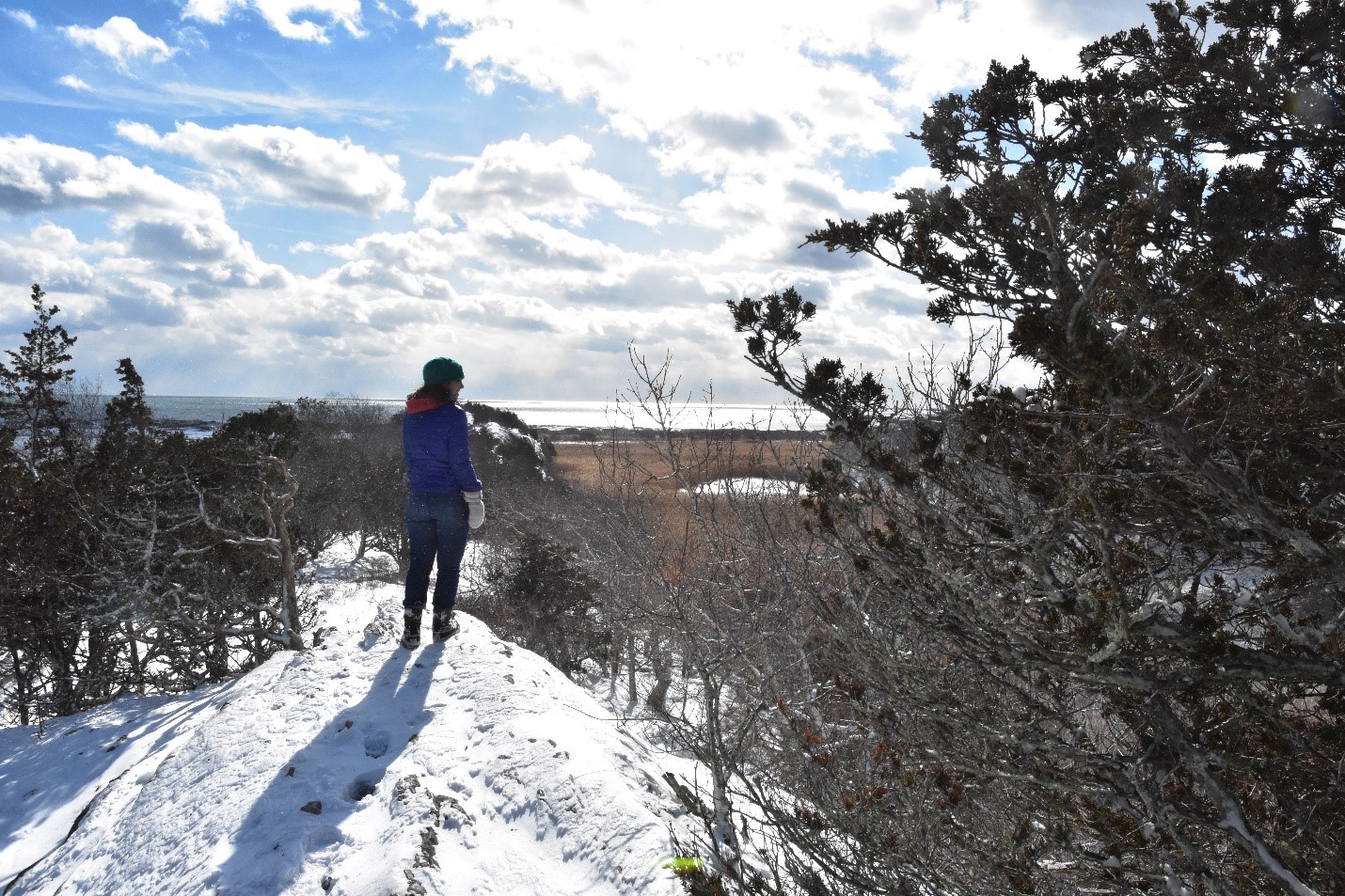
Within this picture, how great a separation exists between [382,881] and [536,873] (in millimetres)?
723

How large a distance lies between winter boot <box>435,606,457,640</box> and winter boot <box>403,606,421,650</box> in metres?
0.17

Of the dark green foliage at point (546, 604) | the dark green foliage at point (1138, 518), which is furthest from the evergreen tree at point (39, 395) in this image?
the dark green foliage at point (1138, 518)

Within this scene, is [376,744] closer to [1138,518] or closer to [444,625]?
[444,625]

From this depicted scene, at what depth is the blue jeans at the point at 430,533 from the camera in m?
6.27

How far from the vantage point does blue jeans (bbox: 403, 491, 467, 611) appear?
6266 millimetres

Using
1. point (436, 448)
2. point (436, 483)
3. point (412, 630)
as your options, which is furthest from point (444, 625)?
point (436, 448)

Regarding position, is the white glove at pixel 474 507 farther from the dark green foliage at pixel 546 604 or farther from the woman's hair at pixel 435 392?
the dark green foliage at pixel 546 604

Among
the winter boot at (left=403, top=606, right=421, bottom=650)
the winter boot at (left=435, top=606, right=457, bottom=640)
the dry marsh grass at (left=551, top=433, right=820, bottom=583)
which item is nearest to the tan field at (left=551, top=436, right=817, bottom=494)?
the dry marsh grass at (left=551, top=433, right=820, bottom=583)

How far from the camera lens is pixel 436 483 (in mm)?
6223

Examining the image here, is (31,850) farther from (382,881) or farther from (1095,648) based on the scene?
(1095,648)

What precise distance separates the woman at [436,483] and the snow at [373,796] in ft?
2.05

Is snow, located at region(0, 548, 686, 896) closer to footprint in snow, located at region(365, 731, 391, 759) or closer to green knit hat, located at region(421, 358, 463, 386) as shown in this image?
footprint in snow, located at region(365, 731, 391, 759)

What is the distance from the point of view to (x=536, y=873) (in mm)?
3760

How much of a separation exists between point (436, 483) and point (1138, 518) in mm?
4899
